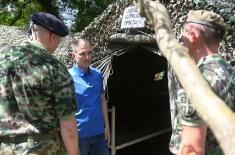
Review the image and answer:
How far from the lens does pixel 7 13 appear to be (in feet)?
88.4

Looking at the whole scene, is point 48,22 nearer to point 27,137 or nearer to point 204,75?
point 27,137

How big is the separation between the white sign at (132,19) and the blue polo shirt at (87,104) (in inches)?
42.9

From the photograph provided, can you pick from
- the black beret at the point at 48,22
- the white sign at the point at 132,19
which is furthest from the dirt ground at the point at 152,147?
the black beret at the point at 48,22

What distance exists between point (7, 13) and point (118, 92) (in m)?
18.7

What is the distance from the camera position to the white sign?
6.56 m

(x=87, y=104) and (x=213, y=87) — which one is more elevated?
→ (x=213, y=87)

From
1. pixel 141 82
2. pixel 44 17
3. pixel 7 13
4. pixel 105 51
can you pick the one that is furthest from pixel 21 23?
pixel 44 17

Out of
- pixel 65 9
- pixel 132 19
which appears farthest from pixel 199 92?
pixel 65 9

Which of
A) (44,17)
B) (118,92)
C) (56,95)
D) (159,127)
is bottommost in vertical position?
(159,127)

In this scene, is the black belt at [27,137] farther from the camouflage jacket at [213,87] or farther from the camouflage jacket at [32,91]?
the camouflage jacket at [213,87]

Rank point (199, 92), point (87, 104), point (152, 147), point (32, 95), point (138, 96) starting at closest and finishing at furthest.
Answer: point (199, 92), point (32, 95), point (87, 104), point (152, 147), point (138, 96)

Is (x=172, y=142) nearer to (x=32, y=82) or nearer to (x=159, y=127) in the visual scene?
(x=32, y=82)

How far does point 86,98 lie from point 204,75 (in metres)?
3.21

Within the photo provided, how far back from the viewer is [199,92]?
179cm
